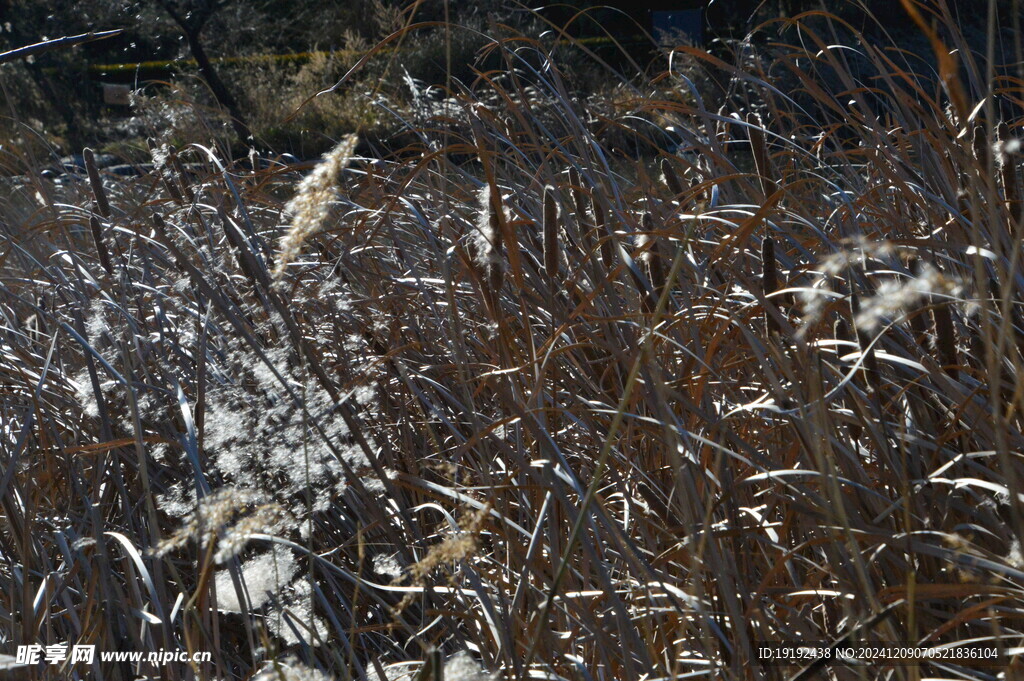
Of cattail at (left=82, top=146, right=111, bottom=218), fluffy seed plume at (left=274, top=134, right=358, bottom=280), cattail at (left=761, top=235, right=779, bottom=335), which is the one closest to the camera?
fluffy seed plume at (left=274, top=134, right=358, bottom=280)

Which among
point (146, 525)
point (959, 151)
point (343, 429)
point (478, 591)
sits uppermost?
point (959, 151)

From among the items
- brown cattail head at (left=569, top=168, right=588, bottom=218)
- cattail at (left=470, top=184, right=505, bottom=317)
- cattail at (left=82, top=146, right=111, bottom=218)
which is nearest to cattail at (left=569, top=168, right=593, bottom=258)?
brown cattail head at (left=569, top=168, right=588, bottom=218)

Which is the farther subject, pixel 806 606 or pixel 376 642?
pixel 376 642

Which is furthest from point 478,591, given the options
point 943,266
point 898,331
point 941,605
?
point 943,266

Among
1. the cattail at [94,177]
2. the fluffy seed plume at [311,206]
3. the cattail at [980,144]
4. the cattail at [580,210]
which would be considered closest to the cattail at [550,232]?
the fluffy seed plume at [311,206]

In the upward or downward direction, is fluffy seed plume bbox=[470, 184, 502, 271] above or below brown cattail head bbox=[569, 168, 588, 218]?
above

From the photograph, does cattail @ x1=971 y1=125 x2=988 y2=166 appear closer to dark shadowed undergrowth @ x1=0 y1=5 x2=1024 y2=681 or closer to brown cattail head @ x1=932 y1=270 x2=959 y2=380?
dark shadowed undergrowth @ x1=0 y1=5 x2=1024 y2=681

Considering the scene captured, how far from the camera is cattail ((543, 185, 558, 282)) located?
96 cm

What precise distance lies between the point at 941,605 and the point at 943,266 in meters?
0.53

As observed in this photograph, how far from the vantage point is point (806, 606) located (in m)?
0.98

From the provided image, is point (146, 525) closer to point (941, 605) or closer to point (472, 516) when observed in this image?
point (472, 516)

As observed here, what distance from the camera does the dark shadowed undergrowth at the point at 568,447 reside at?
0.83 m

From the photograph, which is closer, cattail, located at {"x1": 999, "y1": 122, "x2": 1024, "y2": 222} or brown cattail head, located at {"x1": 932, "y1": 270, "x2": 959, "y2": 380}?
brown cattail head, located at {"x1": 932, "y1": 270, "x2": 959, "y2": 380}

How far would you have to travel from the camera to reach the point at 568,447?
1246mm
